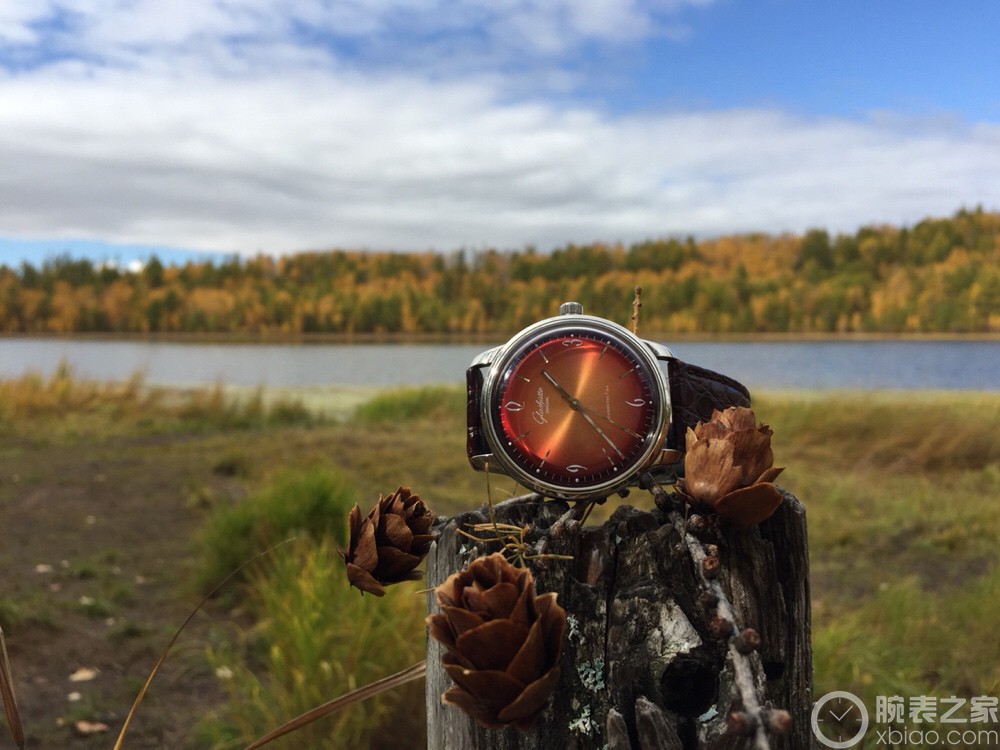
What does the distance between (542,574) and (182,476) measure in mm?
8618

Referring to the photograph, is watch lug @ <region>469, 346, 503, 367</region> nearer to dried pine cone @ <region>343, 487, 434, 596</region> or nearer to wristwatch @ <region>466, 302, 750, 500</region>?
wristwatch @ <region>466, 302, 750, 500</region>

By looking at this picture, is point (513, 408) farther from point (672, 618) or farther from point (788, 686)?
point (788, 686)

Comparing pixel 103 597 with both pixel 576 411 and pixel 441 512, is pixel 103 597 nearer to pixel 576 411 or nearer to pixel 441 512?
pixel 441 512

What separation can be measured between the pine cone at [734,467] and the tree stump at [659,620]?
0.28 ft

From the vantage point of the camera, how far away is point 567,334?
4.49 feet

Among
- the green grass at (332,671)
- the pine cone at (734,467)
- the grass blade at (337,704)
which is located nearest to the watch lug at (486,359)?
the pine cone at (734,467)

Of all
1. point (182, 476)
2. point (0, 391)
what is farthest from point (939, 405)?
point (0, 391)

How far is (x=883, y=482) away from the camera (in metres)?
8.70

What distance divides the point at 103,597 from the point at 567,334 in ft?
17.7

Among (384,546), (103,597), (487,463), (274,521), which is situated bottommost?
(103,597)

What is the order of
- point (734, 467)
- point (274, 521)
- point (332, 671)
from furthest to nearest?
point (274, 521) → point (332, 671) → point (734, 467)

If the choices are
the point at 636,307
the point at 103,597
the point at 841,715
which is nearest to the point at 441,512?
the point at 103,597

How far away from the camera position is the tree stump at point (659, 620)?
1.22m

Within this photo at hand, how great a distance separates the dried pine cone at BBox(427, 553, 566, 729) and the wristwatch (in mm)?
436
